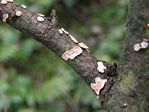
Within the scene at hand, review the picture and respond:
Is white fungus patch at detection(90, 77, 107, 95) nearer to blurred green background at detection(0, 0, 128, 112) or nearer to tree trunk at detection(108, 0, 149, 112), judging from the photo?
tree trunk at detection(108, 0, 149, 112)

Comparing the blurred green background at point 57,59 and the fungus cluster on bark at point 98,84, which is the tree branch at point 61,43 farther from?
the blurred green background at point 57,59

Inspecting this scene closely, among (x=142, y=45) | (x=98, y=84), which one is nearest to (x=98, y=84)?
(x=98, y=84)

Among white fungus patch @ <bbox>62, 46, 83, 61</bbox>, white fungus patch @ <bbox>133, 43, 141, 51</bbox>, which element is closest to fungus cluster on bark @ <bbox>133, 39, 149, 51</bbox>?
white fungus patch @ <bbox>133, 43, 141, 51</bbox>

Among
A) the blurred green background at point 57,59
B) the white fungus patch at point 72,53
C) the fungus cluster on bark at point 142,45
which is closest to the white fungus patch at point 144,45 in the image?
the fungus cluster on bark at point 142,45

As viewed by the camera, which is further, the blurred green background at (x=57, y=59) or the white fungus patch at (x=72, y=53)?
the blurred green background at (x=57, y=59)

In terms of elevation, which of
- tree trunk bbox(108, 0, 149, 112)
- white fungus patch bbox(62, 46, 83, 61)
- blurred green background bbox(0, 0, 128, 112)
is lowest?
tree trunk bbox(108, 0, 149, 112)

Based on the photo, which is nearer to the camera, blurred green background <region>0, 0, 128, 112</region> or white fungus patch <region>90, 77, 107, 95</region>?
white fungus patch <region>90, 77, 107, 95</region>

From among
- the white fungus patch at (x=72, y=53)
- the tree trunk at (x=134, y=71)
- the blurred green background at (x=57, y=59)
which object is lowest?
the tree trunk at (x=134, y=71)

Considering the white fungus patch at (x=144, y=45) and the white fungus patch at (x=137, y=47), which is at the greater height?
the white fungus patch at (x=137, y=47)

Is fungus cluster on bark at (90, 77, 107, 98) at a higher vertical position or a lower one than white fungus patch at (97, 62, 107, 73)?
lower
